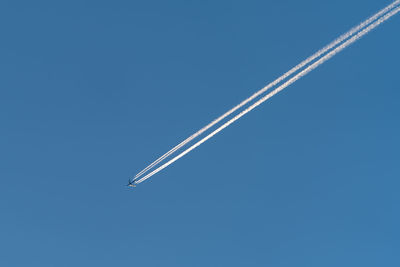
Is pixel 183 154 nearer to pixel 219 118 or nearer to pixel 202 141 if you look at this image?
pixel 202 141

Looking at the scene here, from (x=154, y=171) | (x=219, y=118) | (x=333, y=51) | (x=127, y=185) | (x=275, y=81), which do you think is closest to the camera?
(x=333, y=51)

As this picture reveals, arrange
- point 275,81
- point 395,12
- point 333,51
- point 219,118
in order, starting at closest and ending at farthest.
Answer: point 395,12 → point 333,51 → point 275,81 → point 219,118

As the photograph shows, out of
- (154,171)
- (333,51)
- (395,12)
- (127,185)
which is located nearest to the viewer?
(395,12)

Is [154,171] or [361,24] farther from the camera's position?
[154,171]

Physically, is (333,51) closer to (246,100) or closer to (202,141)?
(246,100)

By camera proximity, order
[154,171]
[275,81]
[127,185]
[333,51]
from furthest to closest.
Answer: [127,185]
[154,171]
[275,81]
[333,51]

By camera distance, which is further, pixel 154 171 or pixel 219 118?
pixel 154 171

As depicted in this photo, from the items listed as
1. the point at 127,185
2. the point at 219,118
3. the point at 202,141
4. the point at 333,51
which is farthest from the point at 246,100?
the point at 127,185

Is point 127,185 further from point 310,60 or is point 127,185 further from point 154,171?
point 310,60

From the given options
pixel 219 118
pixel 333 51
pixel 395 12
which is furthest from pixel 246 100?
pixel 395 12
